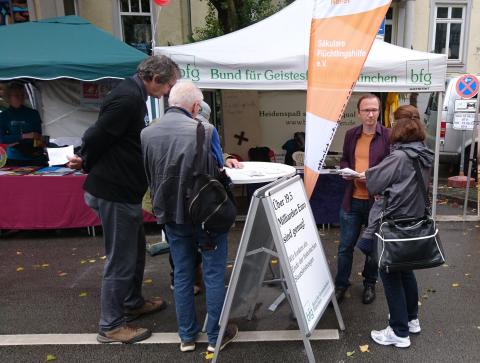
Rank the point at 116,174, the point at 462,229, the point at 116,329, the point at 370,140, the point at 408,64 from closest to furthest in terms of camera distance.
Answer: the point at 116,174
the point at 116,329
the point at 370,140
the point at 408,64
the point at 462,229

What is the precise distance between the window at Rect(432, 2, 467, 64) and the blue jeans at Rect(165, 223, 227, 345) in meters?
14.0

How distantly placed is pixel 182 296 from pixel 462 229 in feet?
13.5

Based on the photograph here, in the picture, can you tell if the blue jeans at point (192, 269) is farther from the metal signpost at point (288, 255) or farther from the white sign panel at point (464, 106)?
the white sign panel at point (464, 106)

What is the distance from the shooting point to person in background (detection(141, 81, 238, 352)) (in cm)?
238

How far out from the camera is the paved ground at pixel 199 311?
107 inches

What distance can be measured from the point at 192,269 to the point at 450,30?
584 inches

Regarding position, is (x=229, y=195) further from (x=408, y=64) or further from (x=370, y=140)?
(x=408, y=64)

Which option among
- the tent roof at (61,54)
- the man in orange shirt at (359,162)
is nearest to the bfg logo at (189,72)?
the tent roof at (61,54)

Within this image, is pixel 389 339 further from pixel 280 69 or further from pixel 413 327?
pixel 280 69

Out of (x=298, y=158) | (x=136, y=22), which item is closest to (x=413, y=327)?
(x=298, y=158)

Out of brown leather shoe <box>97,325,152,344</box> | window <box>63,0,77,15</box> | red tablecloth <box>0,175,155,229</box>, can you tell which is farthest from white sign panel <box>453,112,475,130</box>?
window <box>63,0,77,15</box>

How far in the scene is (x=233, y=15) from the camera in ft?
29.9

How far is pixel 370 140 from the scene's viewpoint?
311cm

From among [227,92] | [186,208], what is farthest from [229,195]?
[227,92]
